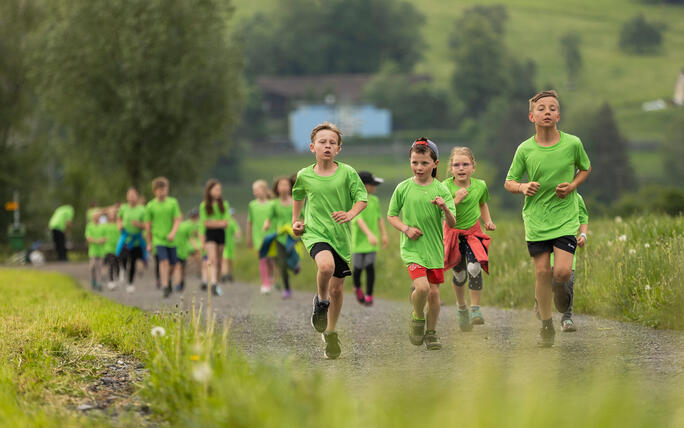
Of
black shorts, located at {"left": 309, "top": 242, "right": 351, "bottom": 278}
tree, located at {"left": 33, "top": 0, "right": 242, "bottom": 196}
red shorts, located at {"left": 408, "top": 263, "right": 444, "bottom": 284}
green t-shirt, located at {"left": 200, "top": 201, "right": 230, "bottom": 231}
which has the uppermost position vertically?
tree, located at {"left": 33, "top": 0, "right": 242, "bottom": 196}

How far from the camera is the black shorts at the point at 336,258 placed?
27.5 ft

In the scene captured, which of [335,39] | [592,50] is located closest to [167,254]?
[335,39]

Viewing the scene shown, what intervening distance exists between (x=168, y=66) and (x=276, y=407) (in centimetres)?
3238

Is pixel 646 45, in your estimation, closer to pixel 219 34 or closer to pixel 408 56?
pixel 408 56

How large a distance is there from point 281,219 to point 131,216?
3031 mm

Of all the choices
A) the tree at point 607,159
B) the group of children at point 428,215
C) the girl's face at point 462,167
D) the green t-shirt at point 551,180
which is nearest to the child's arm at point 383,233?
the girl's face at point 462,167

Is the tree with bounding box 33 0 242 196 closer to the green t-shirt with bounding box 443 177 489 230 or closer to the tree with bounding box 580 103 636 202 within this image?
the green t-shirt with bounding box 443 177 489 230

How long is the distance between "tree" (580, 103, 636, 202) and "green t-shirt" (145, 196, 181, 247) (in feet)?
209

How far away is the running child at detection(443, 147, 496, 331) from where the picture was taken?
988 centimetres

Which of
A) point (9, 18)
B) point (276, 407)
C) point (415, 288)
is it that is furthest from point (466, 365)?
point (9, 18)

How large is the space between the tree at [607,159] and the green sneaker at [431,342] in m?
69.3

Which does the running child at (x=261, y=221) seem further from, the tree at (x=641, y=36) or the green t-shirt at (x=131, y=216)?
the tree at (x=641, y=36)

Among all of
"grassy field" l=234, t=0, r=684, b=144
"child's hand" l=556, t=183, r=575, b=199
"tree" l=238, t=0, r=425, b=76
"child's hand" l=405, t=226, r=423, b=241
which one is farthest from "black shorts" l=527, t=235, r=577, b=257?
"tree" l=238, t=0, r=425, b=76

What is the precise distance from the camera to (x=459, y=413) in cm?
416
